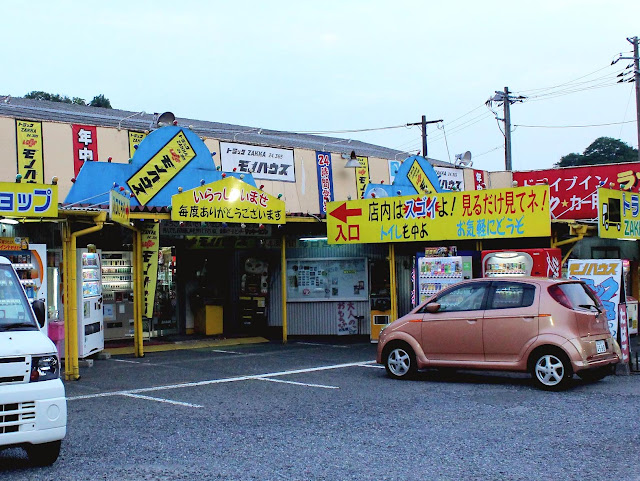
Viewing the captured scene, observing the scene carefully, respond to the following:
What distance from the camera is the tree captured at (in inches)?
2349

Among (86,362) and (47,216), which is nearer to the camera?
(47,216)

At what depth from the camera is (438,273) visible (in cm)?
1514

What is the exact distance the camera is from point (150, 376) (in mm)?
12578

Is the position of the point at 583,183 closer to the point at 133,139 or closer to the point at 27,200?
the point at 133,139

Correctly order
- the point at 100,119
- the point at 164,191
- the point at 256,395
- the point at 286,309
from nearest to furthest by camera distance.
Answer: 1. the point at 256,395
2. the point at 164,191
3. the point at 286,309
4. the point at 100,119

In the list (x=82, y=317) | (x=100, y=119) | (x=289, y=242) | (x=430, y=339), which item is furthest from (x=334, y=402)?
(x=100, y=119)

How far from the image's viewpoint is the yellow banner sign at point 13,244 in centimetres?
1164

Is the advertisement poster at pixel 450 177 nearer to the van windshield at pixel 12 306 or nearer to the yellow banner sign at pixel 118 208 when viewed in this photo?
the yellow banner sign at pixel 118 208

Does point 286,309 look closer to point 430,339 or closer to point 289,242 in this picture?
point 289,242

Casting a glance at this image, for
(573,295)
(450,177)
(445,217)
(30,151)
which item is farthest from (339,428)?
(450,177)

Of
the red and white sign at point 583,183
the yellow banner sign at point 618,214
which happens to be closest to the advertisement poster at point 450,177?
the red and white sign at point 583,183

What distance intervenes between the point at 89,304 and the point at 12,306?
23.3 ft

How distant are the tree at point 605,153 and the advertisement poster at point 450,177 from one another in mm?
36740

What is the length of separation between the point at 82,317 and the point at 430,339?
640 centimetres
